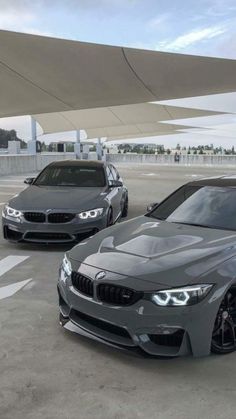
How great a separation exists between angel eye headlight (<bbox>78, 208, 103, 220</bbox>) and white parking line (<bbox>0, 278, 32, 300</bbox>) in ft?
5.89

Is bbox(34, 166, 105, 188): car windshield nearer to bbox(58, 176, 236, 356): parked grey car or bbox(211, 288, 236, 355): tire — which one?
bbox(58, 176, 236, 356): parked grey car

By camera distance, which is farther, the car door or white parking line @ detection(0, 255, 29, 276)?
the car door

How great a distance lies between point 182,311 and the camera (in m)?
3.38

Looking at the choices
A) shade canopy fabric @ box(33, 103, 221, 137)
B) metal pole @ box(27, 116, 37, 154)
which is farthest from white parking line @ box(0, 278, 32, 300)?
metal pole @ box(27, 116, 37, 154)

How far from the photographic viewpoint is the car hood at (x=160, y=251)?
141 inches

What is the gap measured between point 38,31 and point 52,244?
14.5 ft

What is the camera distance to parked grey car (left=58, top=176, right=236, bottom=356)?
3412 mm

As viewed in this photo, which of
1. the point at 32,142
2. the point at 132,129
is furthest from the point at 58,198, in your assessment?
the point at 132,129

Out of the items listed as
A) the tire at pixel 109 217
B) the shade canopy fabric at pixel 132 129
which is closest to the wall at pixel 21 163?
the shade canopy fabric at pixel 132 129

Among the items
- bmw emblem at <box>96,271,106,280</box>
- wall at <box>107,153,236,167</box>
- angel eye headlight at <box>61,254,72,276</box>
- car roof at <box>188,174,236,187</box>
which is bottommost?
wall at <box>107,153,236,167</box>

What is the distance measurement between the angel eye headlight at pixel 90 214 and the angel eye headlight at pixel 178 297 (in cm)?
408

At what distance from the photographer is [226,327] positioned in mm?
3754

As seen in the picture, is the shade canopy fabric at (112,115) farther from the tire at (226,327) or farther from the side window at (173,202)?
the tire at (226,327)

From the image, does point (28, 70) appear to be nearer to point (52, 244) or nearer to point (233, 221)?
point (52, 244)
